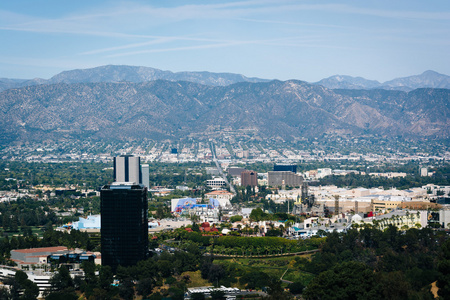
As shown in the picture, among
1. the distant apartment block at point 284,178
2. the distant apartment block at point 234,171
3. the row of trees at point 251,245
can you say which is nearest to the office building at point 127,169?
the distant apartment block at point 284,178

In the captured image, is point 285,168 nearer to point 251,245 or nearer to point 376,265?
point 251,245

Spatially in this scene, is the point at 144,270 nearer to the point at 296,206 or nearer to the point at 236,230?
the point at 236,230

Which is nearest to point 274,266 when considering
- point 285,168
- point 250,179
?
point 250,179

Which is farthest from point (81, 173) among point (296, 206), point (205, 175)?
point (296, 206)

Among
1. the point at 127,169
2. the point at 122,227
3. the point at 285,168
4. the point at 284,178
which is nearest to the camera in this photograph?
the point at 122,227

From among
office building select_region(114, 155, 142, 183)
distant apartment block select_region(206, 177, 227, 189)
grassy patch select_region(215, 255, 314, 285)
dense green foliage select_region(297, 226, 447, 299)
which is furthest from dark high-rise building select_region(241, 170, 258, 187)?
grassy patch select_region(215, 255, 314, 285)

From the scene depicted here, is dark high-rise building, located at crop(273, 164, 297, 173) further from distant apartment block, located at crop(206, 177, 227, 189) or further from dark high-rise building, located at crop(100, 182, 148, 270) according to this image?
dark high-rise building, located at crop(100, 182, 148, 270)

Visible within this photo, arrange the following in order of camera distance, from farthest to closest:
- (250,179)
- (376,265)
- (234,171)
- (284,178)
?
(234,171), (284,178), (250,179), (376,265)
